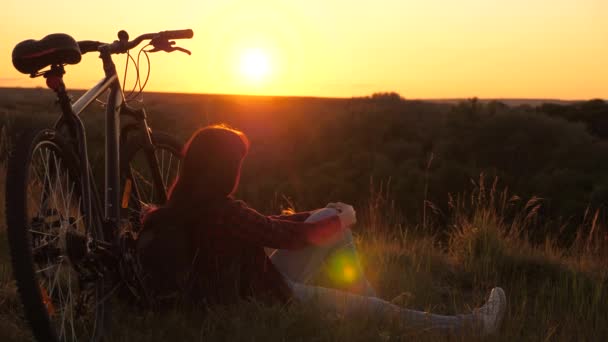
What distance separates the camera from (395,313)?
3.31m

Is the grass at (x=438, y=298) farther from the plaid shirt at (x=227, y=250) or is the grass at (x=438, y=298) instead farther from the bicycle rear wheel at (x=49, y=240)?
the bicycle rear wheel at (x=49, y=240)

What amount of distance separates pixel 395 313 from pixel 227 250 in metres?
0.89

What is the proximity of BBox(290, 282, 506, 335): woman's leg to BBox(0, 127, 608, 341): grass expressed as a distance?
0.07 m

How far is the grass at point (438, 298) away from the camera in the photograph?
312 cm

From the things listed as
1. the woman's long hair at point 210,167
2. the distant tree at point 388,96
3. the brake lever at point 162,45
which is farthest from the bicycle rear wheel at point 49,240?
the distant tree at point 388,96

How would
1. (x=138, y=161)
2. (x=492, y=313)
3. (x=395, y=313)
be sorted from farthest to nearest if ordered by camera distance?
(x=138, y=161), (x=492, y=313), (x=395, y=313)

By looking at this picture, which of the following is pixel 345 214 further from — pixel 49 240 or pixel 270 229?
pixel 49 240

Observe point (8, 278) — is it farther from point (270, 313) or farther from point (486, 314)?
point (486, 314)

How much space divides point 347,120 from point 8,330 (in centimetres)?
4049

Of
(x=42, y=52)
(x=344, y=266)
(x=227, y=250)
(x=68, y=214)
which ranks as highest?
(x=42, y=52)

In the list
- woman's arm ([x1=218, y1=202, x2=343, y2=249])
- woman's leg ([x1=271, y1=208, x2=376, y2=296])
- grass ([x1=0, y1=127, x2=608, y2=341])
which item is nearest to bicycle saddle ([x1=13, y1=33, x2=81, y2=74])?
woman's arm ([x1=218, y1=202, x2=343, y2=249])

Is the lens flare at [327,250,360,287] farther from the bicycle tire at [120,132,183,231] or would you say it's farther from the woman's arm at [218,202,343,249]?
the bicycle tire at [120,132,183,231]

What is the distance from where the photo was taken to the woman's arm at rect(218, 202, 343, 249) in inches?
122

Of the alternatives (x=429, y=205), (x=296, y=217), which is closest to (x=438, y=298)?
(x=296, y=217)
